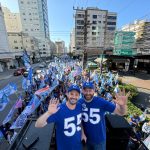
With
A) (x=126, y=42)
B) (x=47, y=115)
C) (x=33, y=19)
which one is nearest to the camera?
(x=47, y=115)

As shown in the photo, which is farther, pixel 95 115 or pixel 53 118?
pixel 95 115

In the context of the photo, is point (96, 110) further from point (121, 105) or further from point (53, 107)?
point (53, 107)

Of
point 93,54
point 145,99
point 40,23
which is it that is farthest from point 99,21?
point 145,99

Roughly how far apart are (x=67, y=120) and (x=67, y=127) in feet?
0.40

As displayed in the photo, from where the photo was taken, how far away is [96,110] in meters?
2.54

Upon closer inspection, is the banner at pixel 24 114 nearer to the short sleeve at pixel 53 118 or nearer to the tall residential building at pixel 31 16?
the short sleeve at pixel 53 118

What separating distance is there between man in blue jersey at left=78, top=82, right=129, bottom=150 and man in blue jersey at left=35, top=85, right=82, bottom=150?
0.83 feet

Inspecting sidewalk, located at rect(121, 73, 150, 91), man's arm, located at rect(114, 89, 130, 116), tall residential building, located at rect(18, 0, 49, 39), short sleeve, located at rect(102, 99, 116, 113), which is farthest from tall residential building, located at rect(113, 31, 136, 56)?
tall residential building, located at rect(18, 0, 49, 39)

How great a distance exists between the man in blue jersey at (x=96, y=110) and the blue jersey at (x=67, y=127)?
277mm

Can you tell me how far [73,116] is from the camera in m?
2.29

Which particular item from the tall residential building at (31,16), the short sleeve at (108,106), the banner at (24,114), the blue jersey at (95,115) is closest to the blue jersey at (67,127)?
the blue jersey at (95,115)

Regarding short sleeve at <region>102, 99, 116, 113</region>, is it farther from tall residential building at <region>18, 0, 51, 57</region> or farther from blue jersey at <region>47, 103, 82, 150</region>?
tall residential building at <region>18, 0, 51, 57</region>

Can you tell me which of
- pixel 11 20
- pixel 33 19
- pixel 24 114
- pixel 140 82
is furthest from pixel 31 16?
pixel 24 114

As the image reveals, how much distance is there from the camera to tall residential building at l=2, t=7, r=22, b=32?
7056cm
